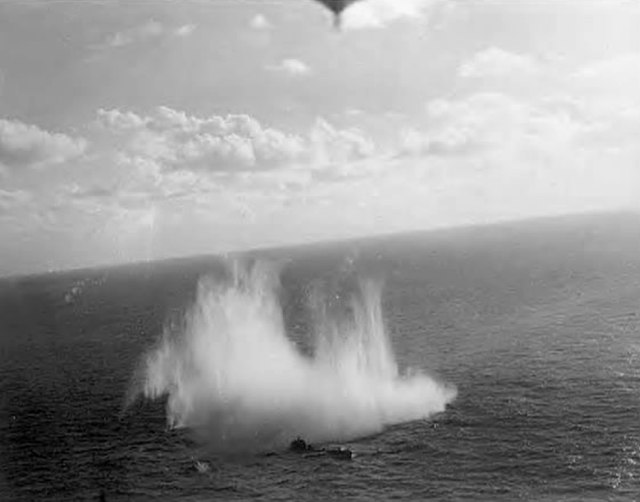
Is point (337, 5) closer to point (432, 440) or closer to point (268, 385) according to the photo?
point (432, 440)

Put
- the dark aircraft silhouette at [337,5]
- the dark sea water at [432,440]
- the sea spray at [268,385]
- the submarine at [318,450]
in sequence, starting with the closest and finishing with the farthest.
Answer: the dark aircraft silhouette at [337,5]
the dark sea water at [432,440]
the submarine at [318,450]
the sea spray at [268,385]

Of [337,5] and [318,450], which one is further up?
[337,5]

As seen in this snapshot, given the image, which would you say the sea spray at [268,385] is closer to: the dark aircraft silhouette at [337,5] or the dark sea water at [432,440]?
the dark sea water at [432,440]

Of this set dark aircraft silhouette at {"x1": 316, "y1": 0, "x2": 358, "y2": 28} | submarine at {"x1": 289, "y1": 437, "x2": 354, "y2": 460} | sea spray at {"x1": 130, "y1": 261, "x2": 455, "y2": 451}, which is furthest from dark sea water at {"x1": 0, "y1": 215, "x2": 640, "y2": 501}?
dark aircraft silhouette at {"x1": 316, "y1": 0, "x2": 358, "y2": 28}

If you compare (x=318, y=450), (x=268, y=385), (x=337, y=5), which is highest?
(x=337, y=5)

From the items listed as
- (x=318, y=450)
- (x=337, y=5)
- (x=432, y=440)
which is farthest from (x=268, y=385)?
(x=337, y=5)

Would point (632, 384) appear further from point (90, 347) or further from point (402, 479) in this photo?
point (90, 347)

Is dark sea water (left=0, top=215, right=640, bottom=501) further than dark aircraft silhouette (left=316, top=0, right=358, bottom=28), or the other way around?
dark sea water (left=0, top=215, right=640, bottom=501)

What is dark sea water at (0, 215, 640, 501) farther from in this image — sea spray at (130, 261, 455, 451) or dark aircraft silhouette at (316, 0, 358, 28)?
dark aircraft silhouette at (316, 0, 358, 28)

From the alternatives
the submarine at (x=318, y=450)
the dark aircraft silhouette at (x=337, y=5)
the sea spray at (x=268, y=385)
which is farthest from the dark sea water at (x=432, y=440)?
the dark aircraft silhouette at (x=337, y=5)
